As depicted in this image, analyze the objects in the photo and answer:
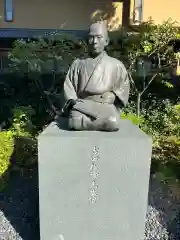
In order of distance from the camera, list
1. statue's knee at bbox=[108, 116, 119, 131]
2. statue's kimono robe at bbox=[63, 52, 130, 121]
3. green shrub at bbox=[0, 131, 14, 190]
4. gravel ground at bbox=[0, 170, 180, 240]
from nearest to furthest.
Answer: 1. statue's knee at bbox=[108, 116, 119, 131]
2. statue's kimono robe at bbox=[63, 52, 130, 121]
3. gravel ground at bbox=[0, 170, 180, 240]
4. green shrub at bbox=[0, 131, 14, 190]

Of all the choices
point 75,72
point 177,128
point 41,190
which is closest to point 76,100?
point 75,72

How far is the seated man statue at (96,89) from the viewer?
2.76 metres

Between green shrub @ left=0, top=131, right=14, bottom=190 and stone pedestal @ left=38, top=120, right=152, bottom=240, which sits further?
green shrub @ left=0, top=131, right=14, bottom=190

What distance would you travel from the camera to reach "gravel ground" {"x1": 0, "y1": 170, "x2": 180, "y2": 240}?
121 inches

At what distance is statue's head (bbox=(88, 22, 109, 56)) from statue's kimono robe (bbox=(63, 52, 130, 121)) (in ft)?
0.39

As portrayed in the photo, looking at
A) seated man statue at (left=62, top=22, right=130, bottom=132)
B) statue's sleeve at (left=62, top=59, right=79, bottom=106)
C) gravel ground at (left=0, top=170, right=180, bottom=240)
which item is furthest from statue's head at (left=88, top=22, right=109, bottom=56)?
gravel ground at (left=0, top=170, right=180, bottom=240)

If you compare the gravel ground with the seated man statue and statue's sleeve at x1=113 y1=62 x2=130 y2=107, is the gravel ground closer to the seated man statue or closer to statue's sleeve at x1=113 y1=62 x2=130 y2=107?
the seated man statue

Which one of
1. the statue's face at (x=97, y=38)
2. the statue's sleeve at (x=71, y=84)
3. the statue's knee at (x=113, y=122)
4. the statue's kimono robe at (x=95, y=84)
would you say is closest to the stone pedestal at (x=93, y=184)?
the statue's knee at (x=113, y=122)

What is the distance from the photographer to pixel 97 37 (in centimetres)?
279

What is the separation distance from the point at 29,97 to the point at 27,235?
227 inches

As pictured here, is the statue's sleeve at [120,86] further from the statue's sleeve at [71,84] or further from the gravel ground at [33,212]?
the gravel ground at [33,212]

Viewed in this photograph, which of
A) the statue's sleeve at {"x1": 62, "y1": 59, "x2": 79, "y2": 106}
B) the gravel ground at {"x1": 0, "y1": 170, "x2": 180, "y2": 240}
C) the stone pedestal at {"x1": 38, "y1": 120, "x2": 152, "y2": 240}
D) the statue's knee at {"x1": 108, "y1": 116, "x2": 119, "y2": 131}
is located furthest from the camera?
the gravel ground at {"x1": 0, "y1": 170, "x2": 180, "y2": 240}

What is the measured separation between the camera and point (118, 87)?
3041 millimetres

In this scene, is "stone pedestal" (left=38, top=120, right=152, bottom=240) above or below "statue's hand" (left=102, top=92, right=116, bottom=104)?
below
